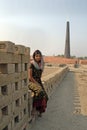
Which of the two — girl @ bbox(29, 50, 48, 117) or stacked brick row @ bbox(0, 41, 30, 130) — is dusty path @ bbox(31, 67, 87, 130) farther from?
stacked brick row @ bbox(0, 41, 30, 130)

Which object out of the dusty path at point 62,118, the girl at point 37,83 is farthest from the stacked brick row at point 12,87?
the dusty path at point 62,118

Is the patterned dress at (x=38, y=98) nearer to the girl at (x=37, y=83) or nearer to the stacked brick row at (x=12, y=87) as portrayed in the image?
the girl at (x=37, y=83)

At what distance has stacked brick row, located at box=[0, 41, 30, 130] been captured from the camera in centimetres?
394

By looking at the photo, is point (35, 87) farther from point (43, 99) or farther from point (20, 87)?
point (20, 87)

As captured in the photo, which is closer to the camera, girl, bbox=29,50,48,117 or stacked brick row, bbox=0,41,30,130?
stacked brick row, bbox=0,41,30,130

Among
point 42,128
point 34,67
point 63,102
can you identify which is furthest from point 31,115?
point 63,102

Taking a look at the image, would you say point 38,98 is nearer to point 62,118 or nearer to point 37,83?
point 37,83

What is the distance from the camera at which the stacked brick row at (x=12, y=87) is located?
3939mm

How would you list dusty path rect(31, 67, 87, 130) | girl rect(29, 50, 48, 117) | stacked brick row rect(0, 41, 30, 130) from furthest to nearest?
girl rect(29, 50, 48, 117)
dusty path rect(31, 67, 87, 130)
stacked brick row rect(0, 41, 30, 130)

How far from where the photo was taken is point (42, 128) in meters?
5.88

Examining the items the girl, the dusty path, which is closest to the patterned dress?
the girl

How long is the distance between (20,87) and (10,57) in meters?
0.97

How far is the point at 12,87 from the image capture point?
14.2ft

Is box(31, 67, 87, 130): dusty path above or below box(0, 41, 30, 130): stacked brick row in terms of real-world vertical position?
below
